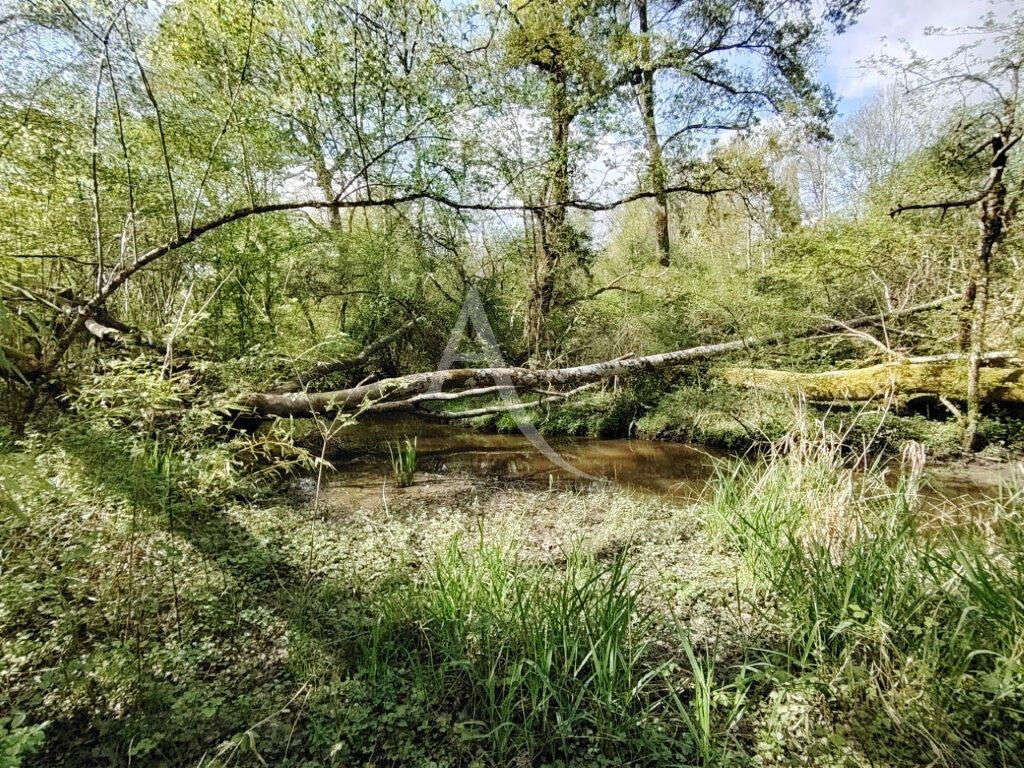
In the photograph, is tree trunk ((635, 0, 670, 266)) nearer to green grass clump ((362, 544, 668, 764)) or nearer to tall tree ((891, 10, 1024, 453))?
tall tree ((891, 10, 1024, 453))

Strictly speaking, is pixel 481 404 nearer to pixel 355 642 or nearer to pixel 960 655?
pixel 355 642

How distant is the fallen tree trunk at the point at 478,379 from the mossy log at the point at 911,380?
791mm

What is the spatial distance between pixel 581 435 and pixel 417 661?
7320mm

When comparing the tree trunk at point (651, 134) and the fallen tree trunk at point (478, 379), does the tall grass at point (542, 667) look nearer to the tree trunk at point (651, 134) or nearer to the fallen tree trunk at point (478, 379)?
the fallen tree trunk at point (478, 379)

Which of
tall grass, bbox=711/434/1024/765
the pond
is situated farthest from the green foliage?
the pond

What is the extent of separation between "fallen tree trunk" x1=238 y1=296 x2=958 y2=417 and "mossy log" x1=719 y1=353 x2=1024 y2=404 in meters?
0.79

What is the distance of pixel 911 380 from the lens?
6145 millimetres

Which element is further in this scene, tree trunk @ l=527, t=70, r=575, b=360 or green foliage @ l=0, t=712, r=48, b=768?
tree trunk @ l=527, t=70, r=575, b=360

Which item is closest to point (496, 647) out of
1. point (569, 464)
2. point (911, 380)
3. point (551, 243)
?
point (569, 464)

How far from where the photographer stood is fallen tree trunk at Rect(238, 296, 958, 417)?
15.8ft

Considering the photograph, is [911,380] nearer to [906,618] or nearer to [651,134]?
[906,618]

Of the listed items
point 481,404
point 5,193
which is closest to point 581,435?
point 481,404

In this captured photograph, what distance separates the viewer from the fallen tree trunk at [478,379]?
15.8 feet

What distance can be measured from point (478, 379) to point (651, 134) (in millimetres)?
7664
